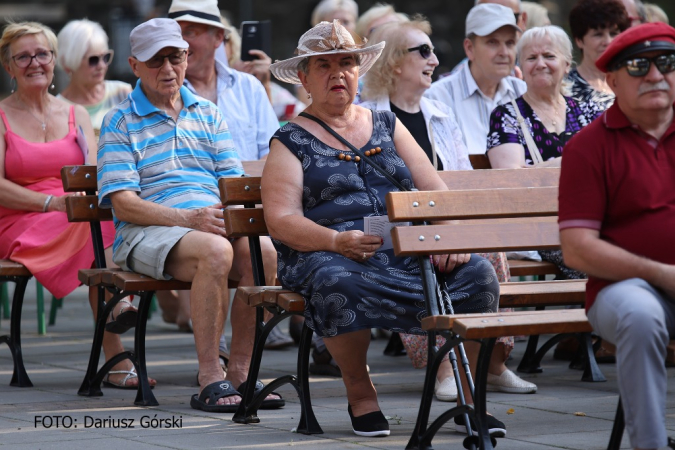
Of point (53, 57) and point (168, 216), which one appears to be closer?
point (168, 216)

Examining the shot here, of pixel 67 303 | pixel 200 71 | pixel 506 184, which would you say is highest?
pixel 200 71

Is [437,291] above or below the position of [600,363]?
above

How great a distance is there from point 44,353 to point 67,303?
124 inches

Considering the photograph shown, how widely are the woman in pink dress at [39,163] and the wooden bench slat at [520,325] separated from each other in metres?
2.83

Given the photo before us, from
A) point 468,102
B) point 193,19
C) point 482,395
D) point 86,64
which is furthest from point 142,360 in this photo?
point 86,64

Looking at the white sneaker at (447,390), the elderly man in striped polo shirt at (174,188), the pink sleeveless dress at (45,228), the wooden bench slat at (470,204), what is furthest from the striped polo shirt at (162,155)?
the wooden bench slat at (470,204)

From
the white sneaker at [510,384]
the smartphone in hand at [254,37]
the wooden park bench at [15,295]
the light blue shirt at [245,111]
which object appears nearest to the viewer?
the white sneaker at [510,384]

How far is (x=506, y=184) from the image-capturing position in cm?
602

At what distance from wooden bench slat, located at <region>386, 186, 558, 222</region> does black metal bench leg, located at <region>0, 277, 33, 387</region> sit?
2748 mm

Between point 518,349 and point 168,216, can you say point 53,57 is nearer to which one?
point 168,216

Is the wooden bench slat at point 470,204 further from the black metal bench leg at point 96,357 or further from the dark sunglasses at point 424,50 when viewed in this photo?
the dark sunglasses at point 424,50

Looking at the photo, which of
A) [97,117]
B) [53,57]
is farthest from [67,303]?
[53,57]

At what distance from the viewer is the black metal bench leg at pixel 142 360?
577 cm

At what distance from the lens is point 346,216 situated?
521 centimetres
